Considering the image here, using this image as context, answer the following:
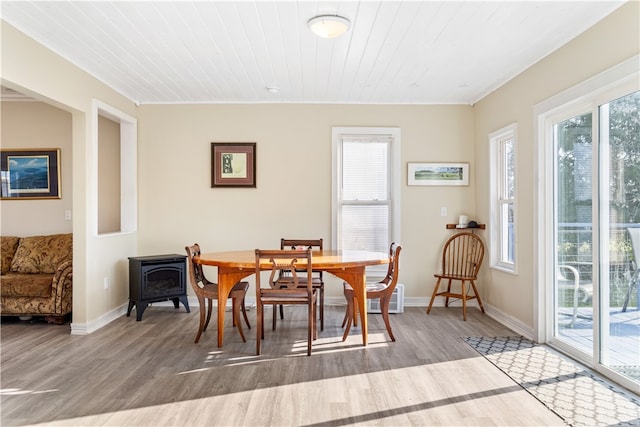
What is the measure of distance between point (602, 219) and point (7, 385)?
166 inches

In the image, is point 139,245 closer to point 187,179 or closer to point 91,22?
point 187,179

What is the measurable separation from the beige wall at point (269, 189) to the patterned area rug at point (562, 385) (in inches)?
69.0

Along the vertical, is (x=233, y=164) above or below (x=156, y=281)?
above

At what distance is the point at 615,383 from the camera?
2727 mm

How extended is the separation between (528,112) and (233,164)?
10.8ft

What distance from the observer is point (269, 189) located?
5.13 m

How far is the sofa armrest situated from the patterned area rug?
3969mm

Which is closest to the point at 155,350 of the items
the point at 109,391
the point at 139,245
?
the point at 109,391

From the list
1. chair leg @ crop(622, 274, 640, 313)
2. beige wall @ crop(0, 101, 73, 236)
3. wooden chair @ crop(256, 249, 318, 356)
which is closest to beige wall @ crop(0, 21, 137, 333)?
beige wall @ crop(0, 101, 73, 236)

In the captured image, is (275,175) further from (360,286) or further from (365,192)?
(360,286)

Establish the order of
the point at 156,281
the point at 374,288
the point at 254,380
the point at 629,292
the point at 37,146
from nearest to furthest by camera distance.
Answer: the point at 629,292, the point at 254,380, the point at 374,288, the point at 156,281, the point at 37,146

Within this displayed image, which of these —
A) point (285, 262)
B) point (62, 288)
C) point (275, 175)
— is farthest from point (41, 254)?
point (285, 262)

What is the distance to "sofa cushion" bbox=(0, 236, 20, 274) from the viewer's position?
4621 millimetres

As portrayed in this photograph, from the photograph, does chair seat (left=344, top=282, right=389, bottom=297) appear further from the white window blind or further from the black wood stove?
the black wood stove
